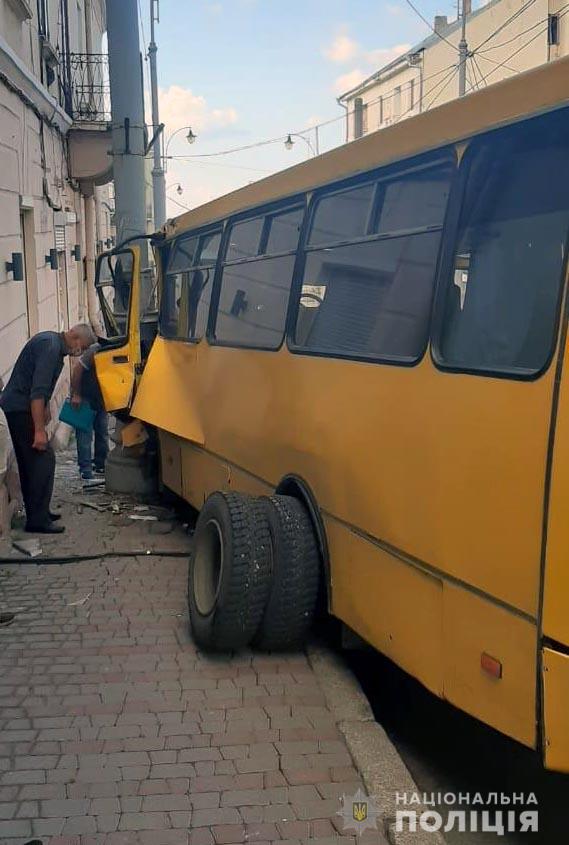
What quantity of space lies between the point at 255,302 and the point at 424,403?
2331mm

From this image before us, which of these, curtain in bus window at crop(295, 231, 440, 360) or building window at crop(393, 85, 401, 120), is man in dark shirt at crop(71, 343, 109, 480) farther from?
building window at crop(393, 85, 401, 120)

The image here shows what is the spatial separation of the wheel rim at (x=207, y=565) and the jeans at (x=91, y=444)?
4299mm

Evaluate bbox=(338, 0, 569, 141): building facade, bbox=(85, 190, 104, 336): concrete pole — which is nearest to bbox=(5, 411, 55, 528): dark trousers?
bbox=(85, 190, 104, 336): concrete pole

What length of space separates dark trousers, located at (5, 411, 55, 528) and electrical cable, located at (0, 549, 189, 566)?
0.73m

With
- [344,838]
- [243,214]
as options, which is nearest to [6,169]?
[243,214]

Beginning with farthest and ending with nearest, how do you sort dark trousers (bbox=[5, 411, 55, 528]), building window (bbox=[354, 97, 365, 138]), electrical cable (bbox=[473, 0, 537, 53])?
building window (bbox=[354, 97, 365, 138]), electrical cable (bbox=[473, 0, 537, 53]), dark trousers (bbox=[5, 411, 55, 528])

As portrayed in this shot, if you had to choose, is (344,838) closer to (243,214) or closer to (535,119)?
(535,119)

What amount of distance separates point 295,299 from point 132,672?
6.70ft

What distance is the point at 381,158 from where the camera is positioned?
3.88m

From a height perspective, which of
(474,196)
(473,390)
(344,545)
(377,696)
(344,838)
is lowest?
(377,696)

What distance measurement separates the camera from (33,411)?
6723 mm

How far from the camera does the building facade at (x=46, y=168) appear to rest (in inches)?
347

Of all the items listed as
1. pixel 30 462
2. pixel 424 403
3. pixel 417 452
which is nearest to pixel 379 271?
pixel 424 403

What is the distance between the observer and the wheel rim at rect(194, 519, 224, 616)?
4859mm
